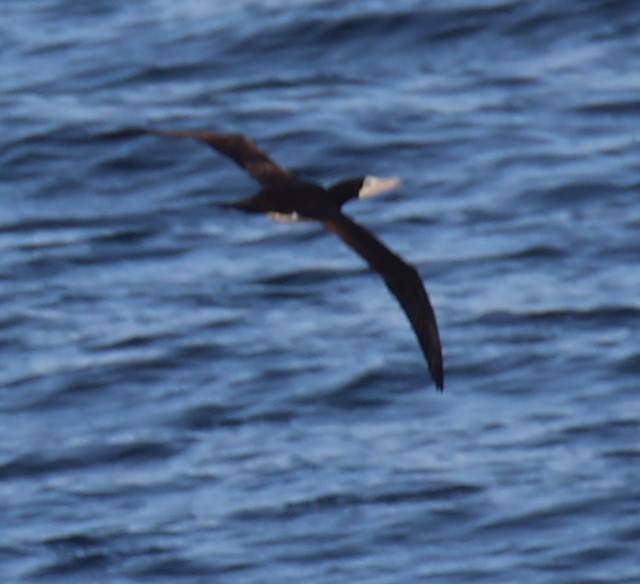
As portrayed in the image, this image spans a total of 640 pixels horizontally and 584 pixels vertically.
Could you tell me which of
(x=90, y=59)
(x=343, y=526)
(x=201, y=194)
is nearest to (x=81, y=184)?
(x=201, y=194)

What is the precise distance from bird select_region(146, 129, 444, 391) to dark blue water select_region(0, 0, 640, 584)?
73 cm

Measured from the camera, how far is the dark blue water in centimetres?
978

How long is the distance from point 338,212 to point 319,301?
3.98 metres

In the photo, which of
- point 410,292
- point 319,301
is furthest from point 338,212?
Result: point 319,301

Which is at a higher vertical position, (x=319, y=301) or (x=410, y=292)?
(x=410, y=292)

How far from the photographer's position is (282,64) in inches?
595

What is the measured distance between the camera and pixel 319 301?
38.8ft

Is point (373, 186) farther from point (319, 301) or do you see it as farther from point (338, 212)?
point (319, 301)

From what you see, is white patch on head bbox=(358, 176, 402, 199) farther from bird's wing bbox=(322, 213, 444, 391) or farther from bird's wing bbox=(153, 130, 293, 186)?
bird's wing bbox=(322, 213, 444, 391)

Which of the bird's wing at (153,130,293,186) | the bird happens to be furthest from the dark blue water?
the bird's wing at (153,130,293,186)

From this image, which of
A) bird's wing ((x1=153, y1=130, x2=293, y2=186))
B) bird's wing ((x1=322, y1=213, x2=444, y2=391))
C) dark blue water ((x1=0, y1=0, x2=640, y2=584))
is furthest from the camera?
dark blue water ((x1=0, y1=0, x2=640, y2=584))

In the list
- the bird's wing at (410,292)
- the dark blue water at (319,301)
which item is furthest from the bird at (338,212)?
A: the dark blue water at (319,301)

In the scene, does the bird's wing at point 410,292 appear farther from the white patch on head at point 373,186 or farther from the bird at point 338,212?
the white patch on head at point 373,186

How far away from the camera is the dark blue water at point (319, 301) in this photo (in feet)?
32.1
